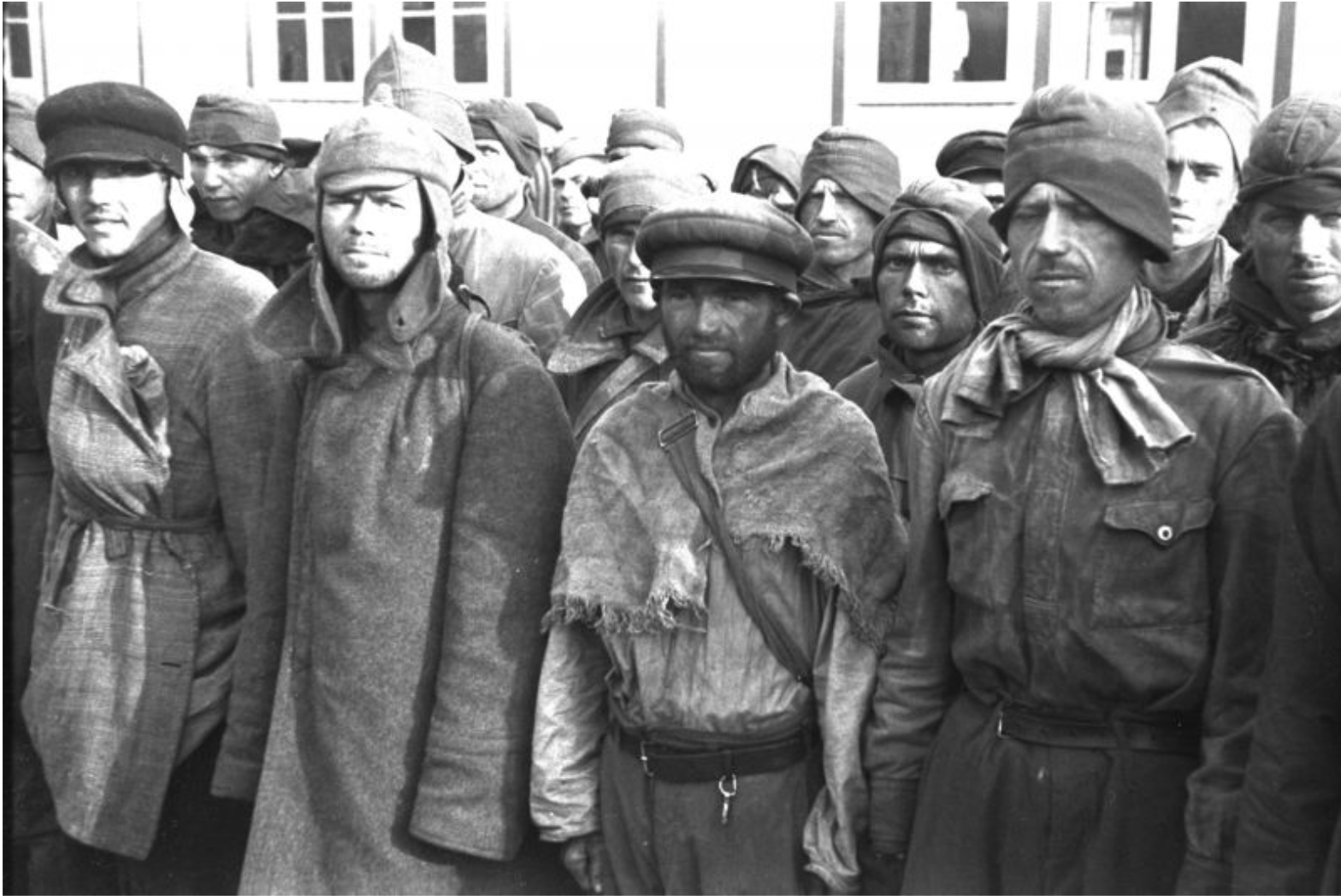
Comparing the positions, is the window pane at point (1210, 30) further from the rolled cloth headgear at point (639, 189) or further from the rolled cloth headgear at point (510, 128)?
the rolled cloth headgear at point (639, 189)

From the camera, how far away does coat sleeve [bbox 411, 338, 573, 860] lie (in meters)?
→ 3.33

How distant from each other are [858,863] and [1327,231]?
1.66 metres

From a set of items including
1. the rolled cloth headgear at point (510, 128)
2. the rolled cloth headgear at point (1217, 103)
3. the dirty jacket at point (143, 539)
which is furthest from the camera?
the rolled cloth headgear at point (510, 128)

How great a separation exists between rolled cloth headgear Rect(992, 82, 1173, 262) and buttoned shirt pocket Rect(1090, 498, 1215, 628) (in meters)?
0.49

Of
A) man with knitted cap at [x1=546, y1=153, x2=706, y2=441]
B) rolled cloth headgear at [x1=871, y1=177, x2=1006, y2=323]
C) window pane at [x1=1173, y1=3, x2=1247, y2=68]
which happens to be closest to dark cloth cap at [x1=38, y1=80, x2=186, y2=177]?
man with knitted cap at [x1=546, y1=153, x2=706, y2=441]

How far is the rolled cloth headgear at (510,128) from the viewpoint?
23.4 feet

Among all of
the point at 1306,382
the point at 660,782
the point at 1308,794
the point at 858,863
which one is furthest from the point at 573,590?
the point at 1306,382

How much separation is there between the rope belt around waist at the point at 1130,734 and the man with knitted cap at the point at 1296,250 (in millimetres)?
917

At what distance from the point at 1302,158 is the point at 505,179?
3983 mm

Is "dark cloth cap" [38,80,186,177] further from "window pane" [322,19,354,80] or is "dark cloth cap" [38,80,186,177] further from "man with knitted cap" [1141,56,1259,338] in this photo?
"window pane" [322,19,354,80]

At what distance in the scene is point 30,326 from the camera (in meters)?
4.46

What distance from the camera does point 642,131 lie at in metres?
8.18

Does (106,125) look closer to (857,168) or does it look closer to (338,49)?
(857,168)

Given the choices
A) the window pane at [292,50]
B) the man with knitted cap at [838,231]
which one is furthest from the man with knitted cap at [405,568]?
the window pane at [292,50]
